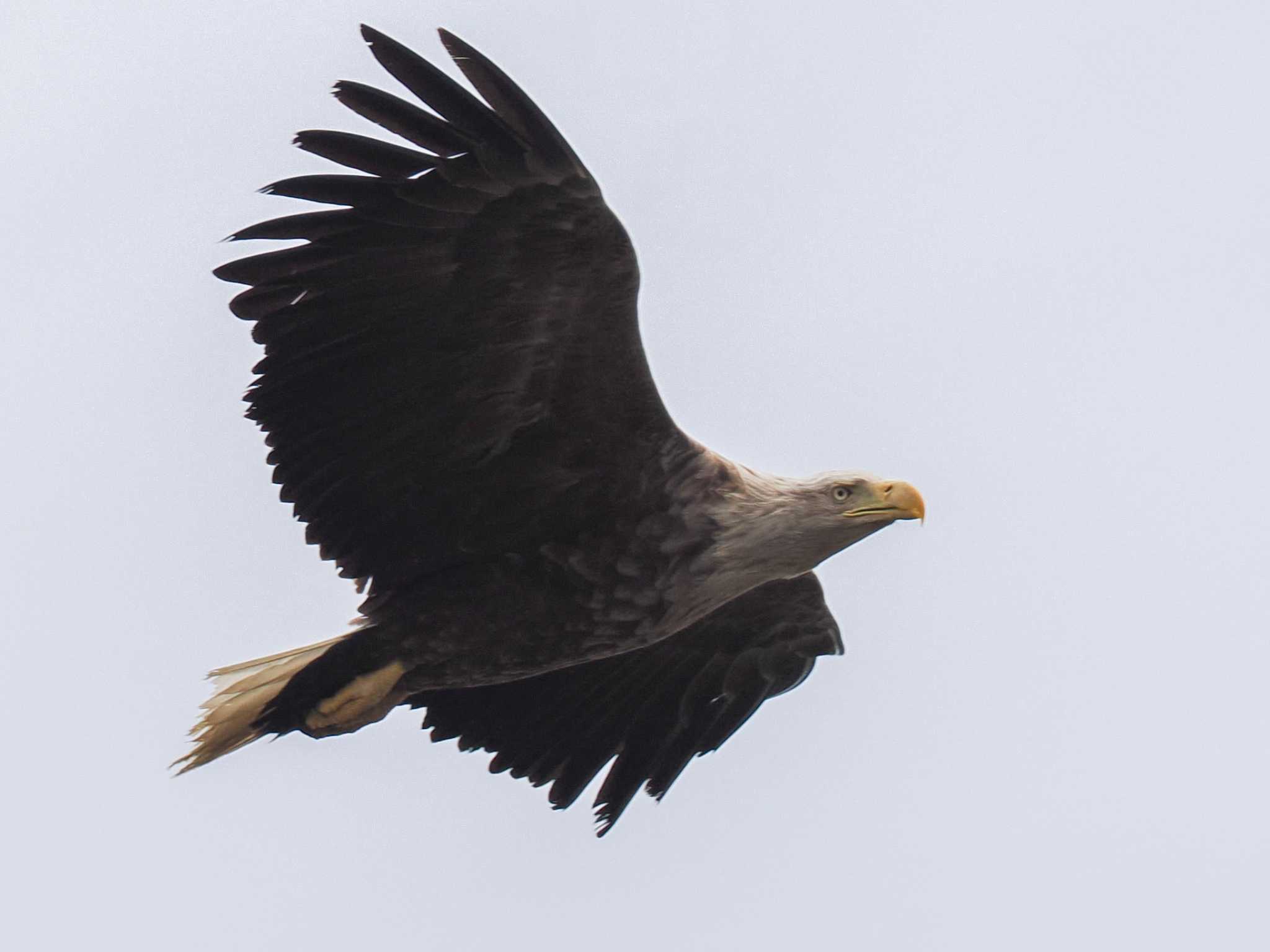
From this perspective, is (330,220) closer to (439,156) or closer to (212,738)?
(439,156)

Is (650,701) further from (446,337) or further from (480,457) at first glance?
(446,337)

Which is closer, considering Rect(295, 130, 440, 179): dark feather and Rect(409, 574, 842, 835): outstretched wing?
Rect(295, 130, 440, 179): dark feather

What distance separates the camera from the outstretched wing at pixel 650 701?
10.1 meters

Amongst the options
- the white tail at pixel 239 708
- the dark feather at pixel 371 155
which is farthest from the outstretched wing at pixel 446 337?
the white tail at pixel 239 708

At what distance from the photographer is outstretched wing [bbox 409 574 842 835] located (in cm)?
1009

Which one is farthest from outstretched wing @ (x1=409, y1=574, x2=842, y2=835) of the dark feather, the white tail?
the dark feather

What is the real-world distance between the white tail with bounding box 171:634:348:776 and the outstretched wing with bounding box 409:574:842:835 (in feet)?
2.85

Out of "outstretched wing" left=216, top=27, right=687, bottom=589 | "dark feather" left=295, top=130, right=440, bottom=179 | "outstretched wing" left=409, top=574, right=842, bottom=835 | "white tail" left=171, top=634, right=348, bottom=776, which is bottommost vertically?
"outstretched wing" left=409, top=574, right=842, bottom=835

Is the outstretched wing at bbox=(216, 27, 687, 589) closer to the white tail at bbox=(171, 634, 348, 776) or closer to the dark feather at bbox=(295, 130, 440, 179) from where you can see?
the dark feather at bbox=(295, 130, 440, 179)

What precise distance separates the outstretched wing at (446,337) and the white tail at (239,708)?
537 mm

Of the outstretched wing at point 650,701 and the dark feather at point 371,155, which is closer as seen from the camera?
the dark feather at point 371,155

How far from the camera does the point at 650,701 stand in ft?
33.7

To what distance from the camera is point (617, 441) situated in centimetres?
884

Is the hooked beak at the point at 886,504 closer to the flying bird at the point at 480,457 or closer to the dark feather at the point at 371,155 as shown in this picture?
the flying bird at the point at 480,457
